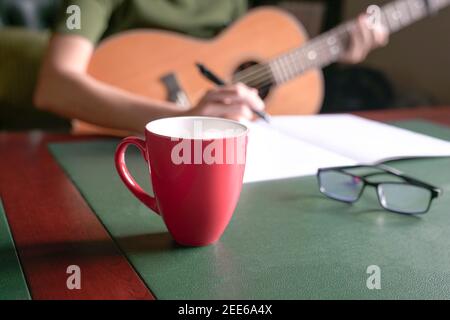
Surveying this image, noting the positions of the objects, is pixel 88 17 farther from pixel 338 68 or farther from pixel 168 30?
pixel 338 68

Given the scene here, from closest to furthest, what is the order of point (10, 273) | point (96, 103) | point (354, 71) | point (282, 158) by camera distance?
1. point (10, 273)
2. point (282, 158)
3. point (96, 103)
4. point (354, 71)

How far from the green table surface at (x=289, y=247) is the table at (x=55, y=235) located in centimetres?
1

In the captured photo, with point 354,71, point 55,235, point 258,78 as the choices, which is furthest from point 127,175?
point 354,71

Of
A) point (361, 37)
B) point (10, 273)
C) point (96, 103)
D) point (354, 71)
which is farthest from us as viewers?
point (354, 71)

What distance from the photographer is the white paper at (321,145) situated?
65cm

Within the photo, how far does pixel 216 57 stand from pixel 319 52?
0.64 ft

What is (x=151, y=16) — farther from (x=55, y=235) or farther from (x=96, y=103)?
(x=55, y=235)

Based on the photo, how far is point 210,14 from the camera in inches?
48.3

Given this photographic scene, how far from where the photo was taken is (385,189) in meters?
0.58

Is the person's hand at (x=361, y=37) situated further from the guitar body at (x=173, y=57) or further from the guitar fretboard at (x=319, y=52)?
the guitar body at (x=173, y=57)

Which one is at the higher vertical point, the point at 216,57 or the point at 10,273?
the point at 216,57

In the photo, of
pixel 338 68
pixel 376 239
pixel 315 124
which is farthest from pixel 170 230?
pixel 338 68

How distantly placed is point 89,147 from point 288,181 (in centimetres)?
29

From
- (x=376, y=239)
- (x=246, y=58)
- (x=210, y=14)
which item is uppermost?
(x=210, y=14)
